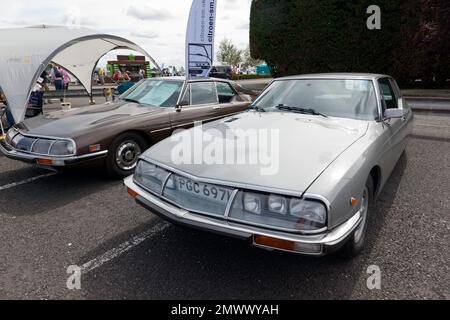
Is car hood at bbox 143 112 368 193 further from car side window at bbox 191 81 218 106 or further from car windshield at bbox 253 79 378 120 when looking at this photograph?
car side window at bbox 191 81 218 106

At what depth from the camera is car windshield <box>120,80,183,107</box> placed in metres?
5.07

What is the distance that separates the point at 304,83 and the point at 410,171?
230 centimetres

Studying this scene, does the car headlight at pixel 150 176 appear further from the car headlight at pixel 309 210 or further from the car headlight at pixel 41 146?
the car headlight at pixel 41 146

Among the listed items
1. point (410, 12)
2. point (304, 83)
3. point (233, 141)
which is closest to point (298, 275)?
point (233, 141)

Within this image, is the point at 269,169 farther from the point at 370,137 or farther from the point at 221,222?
the point at 370,137

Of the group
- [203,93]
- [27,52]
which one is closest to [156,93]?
[203,93]

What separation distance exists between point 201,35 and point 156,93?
2.04 metres

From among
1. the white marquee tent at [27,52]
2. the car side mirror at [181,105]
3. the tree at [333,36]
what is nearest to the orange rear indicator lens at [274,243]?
the car side mirror at [181,105]

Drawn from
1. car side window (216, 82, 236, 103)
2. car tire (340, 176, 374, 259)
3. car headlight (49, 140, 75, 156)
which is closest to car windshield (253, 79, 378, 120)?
car tire (340, 176, 374, 259)

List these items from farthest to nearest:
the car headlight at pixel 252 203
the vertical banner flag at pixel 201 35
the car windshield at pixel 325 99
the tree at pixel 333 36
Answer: the tree at pixel 333 36, the vertical banner flag at pixel 201 35, the car windshield at pixel 325 99, the car headlight at pixel 252 203

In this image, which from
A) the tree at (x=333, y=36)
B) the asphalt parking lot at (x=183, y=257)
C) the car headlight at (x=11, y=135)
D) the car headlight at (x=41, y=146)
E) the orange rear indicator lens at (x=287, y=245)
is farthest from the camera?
the tree at (x=333, y=36)

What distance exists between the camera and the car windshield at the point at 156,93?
507cm

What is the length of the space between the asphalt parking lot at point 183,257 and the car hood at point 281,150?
0.74m

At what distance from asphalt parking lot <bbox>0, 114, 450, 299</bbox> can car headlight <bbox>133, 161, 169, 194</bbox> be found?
0.53 m
